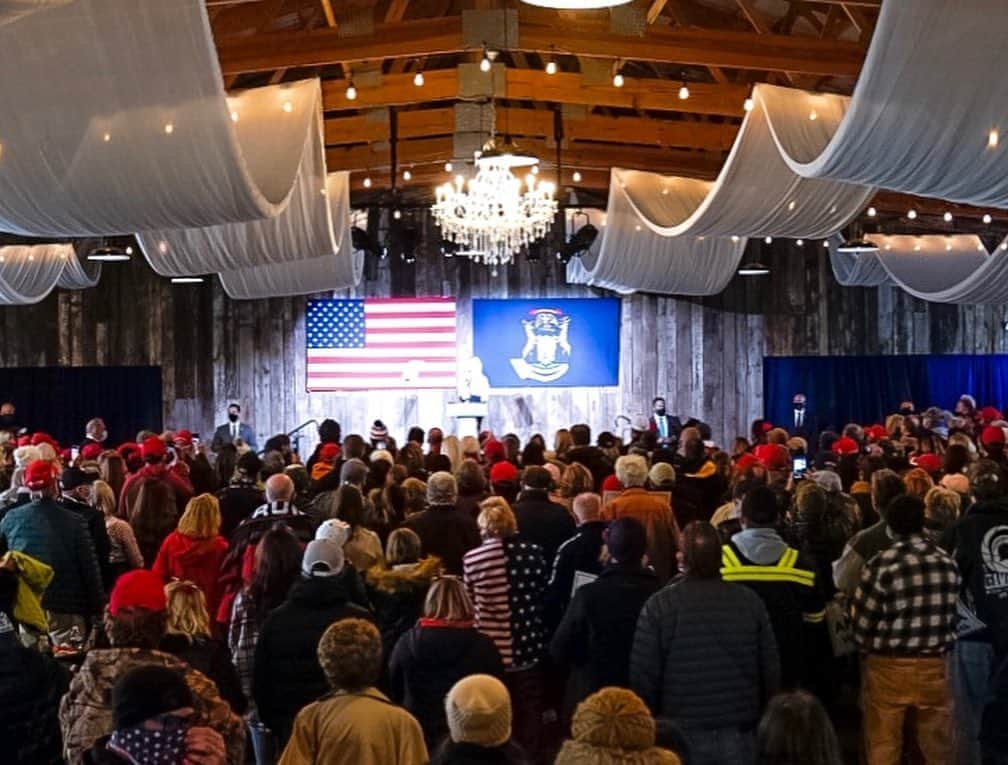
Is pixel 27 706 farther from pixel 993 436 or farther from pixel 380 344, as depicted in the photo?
pixel 380 344

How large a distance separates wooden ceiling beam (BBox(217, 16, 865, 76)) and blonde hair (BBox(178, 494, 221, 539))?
5319 mm

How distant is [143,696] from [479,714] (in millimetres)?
773

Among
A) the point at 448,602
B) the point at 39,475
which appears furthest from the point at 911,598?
the point at 39,475

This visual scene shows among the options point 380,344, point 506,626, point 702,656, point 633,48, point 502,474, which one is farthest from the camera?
point 380,344

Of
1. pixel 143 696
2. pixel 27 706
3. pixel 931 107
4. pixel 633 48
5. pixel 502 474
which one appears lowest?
pixel 27 706

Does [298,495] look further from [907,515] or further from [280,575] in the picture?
[907,515]

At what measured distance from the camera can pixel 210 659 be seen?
4.57 metres

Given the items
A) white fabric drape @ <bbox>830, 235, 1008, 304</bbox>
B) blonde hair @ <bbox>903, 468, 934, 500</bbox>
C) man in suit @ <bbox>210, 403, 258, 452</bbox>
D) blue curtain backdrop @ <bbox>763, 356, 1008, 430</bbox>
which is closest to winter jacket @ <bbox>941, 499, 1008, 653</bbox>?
blonde hair @ <bbox>903, 468, 934, 500</bbox>

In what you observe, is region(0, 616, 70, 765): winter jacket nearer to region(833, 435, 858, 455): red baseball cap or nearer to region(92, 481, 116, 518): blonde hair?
region(92, 481, 116, 518): blonde hair

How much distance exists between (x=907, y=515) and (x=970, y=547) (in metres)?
0.58

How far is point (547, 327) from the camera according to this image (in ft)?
64.2

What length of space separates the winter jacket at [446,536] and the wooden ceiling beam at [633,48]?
5.38m

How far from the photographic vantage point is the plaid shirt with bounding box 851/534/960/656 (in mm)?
5227

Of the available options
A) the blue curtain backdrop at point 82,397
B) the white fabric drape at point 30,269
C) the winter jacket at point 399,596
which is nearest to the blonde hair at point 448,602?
the winter jacket at point 399,596
